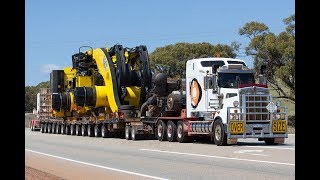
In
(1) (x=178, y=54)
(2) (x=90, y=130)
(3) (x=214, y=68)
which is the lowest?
(2) (x=90, y=130)

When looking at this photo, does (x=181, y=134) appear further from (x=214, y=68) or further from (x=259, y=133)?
(x=259, y=133)

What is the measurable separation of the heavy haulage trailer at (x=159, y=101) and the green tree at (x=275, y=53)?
16.3 meters

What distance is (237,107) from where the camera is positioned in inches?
898

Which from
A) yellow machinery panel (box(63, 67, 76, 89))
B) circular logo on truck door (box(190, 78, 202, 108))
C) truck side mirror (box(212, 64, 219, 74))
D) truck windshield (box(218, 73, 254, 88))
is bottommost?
circular logo on truck door (box(190, 78, 202, 108))

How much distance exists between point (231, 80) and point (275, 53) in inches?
1051

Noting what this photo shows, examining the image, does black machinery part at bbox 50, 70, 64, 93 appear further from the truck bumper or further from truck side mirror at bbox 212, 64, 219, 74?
the truck bumper

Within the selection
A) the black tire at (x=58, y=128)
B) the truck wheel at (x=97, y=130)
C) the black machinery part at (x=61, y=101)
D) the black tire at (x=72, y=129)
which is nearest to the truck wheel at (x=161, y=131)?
the truck wheel at (x=97, y=130)

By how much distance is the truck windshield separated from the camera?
77.9ft

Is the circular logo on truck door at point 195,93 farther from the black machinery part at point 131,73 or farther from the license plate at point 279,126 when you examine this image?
the black machinery part at point 131,73

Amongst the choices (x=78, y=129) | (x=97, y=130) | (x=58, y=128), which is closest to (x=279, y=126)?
(x=97, y=130)

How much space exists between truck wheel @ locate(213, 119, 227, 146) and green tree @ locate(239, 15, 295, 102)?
23.1 m

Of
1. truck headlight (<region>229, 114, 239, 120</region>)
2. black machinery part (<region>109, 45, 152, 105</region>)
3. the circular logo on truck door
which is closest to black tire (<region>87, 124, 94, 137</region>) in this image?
black machinery part (<region>109, 45, 152, 105</region>)
